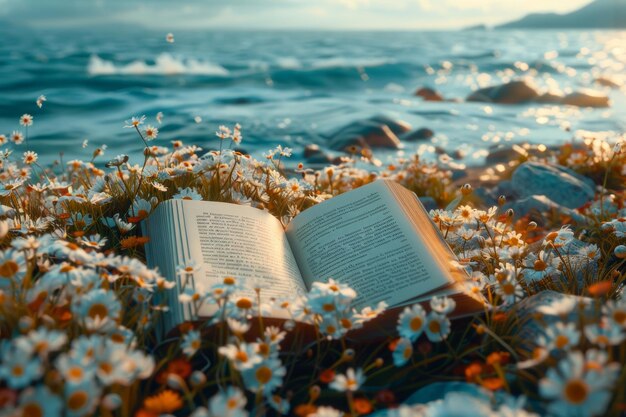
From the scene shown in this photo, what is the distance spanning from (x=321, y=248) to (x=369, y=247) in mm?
182

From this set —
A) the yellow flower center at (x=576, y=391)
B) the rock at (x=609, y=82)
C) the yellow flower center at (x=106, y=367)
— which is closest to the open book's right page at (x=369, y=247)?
the yellow flower center at (x=576, y=391)

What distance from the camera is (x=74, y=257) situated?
1452 millimetres

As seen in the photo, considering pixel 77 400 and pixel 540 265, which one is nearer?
pixel 77 400

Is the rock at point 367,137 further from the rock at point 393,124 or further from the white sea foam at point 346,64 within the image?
the white sea foam at point 346,64

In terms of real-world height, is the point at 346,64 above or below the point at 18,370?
below

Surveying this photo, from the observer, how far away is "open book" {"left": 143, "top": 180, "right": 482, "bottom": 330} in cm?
170

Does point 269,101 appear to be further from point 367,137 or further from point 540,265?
point 540,265

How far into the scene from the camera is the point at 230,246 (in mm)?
1869

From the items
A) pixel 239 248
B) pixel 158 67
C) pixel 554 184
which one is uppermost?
pixel 239 248

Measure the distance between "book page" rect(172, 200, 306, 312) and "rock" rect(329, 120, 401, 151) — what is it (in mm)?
6740

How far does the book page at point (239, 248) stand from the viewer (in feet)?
5.74

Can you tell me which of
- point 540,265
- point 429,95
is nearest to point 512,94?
point 429,95

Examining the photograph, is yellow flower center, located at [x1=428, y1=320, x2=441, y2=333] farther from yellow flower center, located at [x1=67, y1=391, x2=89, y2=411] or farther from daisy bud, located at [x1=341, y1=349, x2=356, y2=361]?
yellow flower center, located at [x1=67, y1=391, x2=89, y2=411]

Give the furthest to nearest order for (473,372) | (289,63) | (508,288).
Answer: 1. (289,63)
2. (508,288)
3. (473,372)
